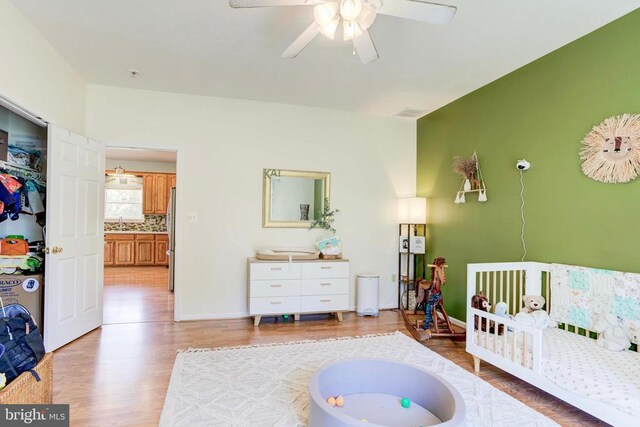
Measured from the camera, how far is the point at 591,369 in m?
2.09

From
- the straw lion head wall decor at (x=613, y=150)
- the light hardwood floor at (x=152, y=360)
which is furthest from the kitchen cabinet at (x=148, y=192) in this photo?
the straw lion head wall decor at (x=613, y=150)

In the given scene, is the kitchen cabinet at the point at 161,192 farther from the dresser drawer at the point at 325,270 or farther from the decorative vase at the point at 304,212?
the dresser drawer at the point at 325,270

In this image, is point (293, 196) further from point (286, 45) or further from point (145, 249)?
point (145, 249)

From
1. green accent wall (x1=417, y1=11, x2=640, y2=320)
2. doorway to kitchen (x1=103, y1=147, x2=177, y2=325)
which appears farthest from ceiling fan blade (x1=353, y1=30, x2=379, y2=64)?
doorway to kitchen (x1=103, y1=147, x2=177, y2=325)

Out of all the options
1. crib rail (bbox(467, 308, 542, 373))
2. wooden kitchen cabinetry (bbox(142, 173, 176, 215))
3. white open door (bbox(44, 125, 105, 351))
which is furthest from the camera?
wooden kitchen cabinetry (bbox(142, 173, 176, 215))

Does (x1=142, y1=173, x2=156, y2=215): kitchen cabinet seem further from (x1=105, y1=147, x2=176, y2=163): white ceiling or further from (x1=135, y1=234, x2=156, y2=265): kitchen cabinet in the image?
(x1=135, y1=234, x2=156, y2=265): kitchen cabinet

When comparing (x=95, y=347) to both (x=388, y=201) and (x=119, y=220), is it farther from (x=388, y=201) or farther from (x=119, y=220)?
(x=119, y=220)

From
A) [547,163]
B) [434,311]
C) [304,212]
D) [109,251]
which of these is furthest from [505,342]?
[109,251]

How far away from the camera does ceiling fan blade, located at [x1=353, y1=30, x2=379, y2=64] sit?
7.08 ft

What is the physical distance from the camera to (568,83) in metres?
2.92

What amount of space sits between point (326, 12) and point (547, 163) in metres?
2.39

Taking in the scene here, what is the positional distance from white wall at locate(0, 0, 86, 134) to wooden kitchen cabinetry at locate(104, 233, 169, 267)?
17.1ft

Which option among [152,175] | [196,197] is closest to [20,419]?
[196,197]

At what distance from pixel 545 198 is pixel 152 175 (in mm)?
8308
